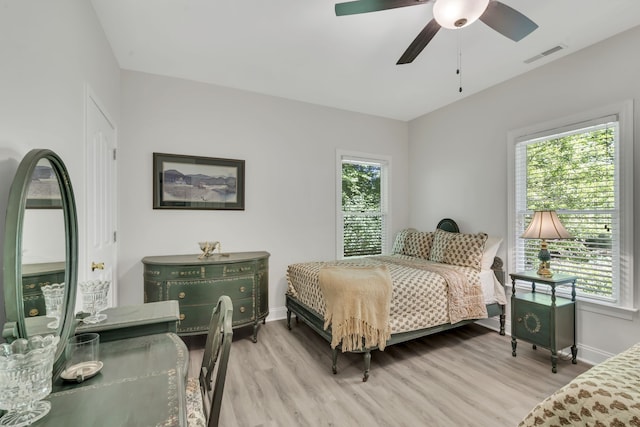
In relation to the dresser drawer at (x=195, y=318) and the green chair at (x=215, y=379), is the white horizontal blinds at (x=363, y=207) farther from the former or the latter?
the green chair at (x=215, y=379)

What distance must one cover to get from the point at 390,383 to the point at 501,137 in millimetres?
2962

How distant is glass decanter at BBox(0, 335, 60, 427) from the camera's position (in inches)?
31.2

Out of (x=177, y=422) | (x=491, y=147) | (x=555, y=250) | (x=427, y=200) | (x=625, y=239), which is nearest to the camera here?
(x=177, y=422)

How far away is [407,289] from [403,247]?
5.39ft

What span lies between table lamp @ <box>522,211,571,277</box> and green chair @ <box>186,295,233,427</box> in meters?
2.72

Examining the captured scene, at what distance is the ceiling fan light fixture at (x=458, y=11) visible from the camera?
1.59 metres

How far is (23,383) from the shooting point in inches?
32.0

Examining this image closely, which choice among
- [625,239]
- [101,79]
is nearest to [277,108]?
[101,79]

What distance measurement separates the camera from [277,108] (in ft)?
12.9

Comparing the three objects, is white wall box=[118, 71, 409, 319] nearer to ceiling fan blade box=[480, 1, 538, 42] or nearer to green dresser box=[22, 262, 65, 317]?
green dresser box=[22, 262, 65, 317]

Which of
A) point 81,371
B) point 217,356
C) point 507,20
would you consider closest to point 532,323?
point 507,20

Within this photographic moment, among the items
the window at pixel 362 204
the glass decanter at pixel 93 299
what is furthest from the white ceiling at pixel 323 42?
the glass decanter at pixel 93 299

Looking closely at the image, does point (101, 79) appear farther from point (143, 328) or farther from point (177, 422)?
point (177, 422)

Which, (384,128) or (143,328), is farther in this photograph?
(384,128)
